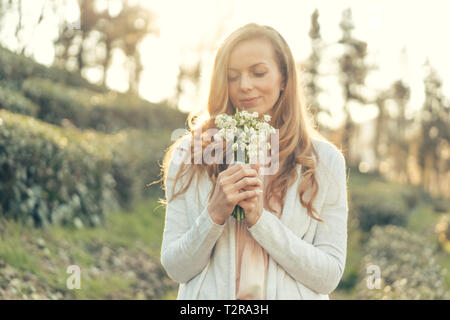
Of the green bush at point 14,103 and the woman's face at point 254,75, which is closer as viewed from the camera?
the woman's face at point 254,75

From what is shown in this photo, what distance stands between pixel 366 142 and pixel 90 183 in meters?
43.6

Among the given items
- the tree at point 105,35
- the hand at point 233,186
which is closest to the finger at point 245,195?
the hand at point 233,186

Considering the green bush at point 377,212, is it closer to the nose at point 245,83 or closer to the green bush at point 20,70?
the green bush at point 20,70

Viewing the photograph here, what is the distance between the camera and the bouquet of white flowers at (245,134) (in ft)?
6.69

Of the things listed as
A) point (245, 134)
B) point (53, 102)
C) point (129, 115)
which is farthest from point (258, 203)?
point (129, 115)

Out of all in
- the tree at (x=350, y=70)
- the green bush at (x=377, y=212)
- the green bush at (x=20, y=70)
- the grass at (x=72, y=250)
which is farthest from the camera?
the tree at (x=350, y=70)

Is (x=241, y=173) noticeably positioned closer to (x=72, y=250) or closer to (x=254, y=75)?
(x=254, y=75)

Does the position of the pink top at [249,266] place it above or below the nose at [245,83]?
below

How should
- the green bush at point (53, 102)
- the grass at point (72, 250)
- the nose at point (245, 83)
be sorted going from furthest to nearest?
the green bush at point (53, 102), the grass at point (72, 250), the nose at point (245, 83)

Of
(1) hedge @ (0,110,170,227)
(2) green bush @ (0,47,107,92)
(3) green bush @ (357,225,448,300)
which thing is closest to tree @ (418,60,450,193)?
(3) green bush @ (357,225,448,300)

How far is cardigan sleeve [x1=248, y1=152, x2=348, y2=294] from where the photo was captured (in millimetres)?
2051

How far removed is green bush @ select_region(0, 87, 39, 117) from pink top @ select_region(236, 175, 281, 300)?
6310 mm

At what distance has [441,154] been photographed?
3222 centimetres

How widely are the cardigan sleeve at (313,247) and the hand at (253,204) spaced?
0.02 meters
